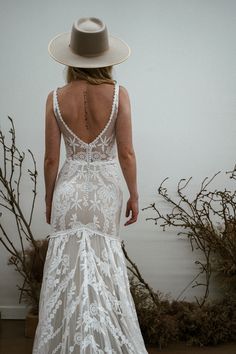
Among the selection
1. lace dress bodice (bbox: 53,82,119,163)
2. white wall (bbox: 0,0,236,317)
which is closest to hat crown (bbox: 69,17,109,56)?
lace dress bodice (bbox: 53,82,119,163)

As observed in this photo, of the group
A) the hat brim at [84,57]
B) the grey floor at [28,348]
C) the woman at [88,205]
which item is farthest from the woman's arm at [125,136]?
the grey floor at [28,348]

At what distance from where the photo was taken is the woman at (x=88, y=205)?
95.4 inches

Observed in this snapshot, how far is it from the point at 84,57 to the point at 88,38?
9 cm

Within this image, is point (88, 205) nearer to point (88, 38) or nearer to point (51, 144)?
point (51, 144)

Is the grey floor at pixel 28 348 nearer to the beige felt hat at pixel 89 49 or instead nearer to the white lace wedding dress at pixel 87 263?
the white lace wedding dress at pixel 87 263

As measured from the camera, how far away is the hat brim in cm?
246

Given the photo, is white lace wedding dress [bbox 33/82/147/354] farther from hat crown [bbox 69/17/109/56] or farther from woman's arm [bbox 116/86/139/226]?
hat crown [bbox 69/17/109/56]

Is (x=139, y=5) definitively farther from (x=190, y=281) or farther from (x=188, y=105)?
(x=190, y=281)

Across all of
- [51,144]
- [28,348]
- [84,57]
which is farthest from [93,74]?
[28,348]

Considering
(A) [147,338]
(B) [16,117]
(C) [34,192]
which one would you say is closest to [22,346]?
(A) [147,338]


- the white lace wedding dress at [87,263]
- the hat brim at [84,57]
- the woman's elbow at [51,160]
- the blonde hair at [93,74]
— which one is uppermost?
the hat brim at [84,57]

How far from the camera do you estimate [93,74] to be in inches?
98.4

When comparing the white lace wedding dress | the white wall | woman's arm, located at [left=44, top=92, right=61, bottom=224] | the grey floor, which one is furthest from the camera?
the white wall

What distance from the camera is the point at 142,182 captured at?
401 centimetres
